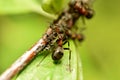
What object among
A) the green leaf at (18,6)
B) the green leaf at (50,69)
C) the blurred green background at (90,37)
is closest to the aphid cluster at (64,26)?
the green leaf at (50,69)

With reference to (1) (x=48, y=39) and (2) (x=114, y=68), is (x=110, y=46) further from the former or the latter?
(1) (x=48, y=39)

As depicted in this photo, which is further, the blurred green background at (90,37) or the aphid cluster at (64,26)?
the blurred green background at (90,37)

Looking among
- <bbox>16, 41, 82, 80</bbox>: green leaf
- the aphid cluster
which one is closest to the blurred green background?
the aphid cluster

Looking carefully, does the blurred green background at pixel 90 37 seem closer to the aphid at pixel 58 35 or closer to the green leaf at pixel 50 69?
the aphid at pixel 58 35

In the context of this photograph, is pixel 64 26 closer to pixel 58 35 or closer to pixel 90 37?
pixel 58 35

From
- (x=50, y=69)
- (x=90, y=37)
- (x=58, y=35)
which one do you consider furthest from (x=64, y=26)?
(x=90, y=37)

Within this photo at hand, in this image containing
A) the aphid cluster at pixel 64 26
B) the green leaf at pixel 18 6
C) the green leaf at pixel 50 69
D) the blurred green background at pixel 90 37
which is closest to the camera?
the green leaf at pixel 50 69

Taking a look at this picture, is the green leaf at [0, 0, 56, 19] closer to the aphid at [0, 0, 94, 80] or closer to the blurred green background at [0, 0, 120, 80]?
the aphid at [0, 0, 94, 80]
